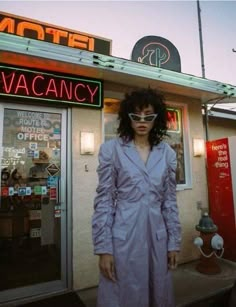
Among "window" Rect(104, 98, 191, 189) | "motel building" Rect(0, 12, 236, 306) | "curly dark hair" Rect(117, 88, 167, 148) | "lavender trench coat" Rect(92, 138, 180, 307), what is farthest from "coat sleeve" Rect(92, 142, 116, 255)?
"window" Rect(104, 98, 191, 189)

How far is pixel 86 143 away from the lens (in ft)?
10.8

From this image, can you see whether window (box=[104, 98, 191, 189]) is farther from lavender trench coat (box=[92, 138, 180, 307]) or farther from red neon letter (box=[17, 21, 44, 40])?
lavender trench coat (box=[92, 138, 180, 307])

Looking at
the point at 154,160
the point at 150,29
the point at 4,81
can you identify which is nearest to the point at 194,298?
the point at 154,160

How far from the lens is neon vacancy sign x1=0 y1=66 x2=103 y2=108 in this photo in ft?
9.59

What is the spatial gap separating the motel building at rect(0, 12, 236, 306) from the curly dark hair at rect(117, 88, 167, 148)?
1237 millimetres

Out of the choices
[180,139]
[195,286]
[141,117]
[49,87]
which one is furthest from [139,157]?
[180,139]

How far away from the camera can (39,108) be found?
318 cm

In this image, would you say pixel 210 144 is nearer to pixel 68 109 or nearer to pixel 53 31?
pixel 68 109

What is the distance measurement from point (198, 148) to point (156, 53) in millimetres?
2016

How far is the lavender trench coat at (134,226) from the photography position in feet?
4.17

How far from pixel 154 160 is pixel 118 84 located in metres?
2.55

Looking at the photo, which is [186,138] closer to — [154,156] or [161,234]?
[154,156]

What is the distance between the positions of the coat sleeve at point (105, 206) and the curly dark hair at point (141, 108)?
0.69 feet

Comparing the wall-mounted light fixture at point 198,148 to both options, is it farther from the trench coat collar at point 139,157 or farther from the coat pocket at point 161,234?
the coat pocket at point 161,234
